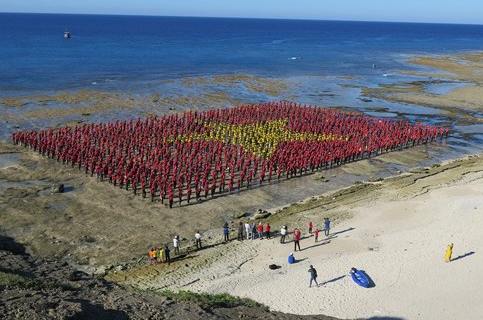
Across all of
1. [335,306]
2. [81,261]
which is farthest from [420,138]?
[81,261]

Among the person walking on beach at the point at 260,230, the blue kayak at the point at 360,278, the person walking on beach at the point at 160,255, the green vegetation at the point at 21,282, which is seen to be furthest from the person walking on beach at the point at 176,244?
the green vegetation at the point at 21,282

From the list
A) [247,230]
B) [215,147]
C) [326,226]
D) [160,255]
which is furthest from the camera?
[215,147]

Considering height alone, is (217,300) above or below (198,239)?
above

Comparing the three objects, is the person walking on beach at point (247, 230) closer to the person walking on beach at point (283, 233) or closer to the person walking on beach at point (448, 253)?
the person walking on beach at point (283, 233)

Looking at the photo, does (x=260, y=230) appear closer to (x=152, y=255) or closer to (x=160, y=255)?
(x=160, y=255)

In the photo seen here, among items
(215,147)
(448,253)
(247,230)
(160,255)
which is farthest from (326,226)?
(215,147)

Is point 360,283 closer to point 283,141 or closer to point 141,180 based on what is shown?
point 141,180

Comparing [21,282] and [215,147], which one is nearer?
[21,282]
